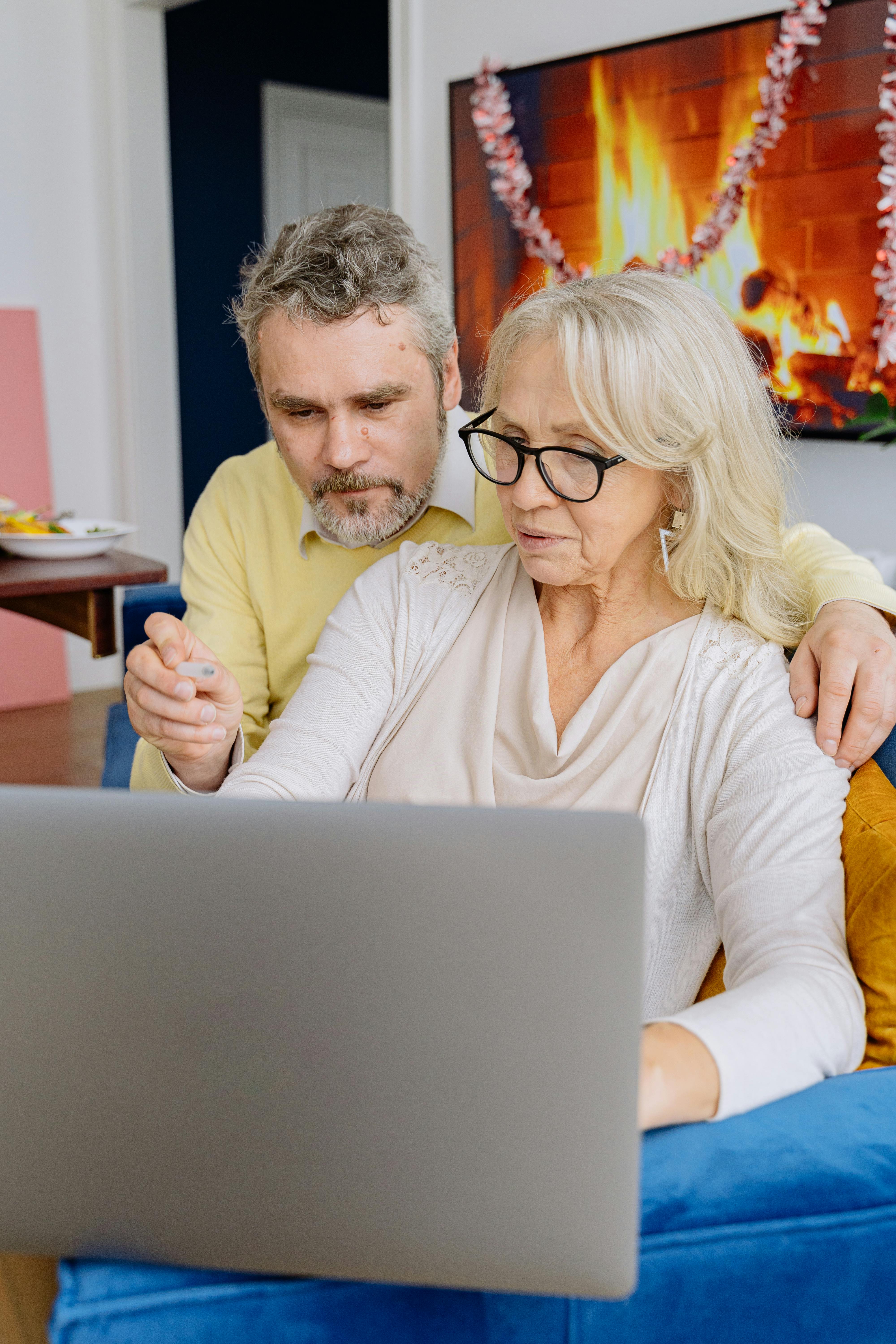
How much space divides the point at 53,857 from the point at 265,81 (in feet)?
17.1

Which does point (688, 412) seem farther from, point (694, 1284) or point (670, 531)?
point (694, 1284)

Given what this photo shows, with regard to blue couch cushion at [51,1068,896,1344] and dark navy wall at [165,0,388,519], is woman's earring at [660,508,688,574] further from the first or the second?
dark navy wall at [165,0,388,519]

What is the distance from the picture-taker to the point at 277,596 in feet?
5.57

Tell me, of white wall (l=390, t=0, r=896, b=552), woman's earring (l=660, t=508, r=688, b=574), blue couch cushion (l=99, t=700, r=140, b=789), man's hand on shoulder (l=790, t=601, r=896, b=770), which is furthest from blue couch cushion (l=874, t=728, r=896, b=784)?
white wall (l=390, t=0, r=896, b=552)

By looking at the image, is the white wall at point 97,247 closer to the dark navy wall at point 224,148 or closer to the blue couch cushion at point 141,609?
the dark navy wall at point 224,148

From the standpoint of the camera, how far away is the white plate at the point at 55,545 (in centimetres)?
277

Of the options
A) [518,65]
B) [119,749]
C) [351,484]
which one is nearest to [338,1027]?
[351,484]

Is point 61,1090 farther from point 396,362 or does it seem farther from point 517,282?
point 517,282

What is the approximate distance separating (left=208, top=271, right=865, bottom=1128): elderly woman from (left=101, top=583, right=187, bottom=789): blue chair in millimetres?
1063

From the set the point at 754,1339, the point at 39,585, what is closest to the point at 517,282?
the point at 39,585

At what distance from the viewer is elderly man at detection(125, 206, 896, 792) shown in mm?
1158

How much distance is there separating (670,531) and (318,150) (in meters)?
4.65

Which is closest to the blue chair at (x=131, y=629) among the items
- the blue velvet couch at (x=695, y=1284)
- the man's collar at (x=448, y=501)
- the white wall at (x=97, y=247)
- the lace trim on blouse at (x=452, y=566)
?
the man's collar at (x=448, y=501)

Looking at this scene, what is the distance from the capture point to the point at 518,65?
10.9 feet
